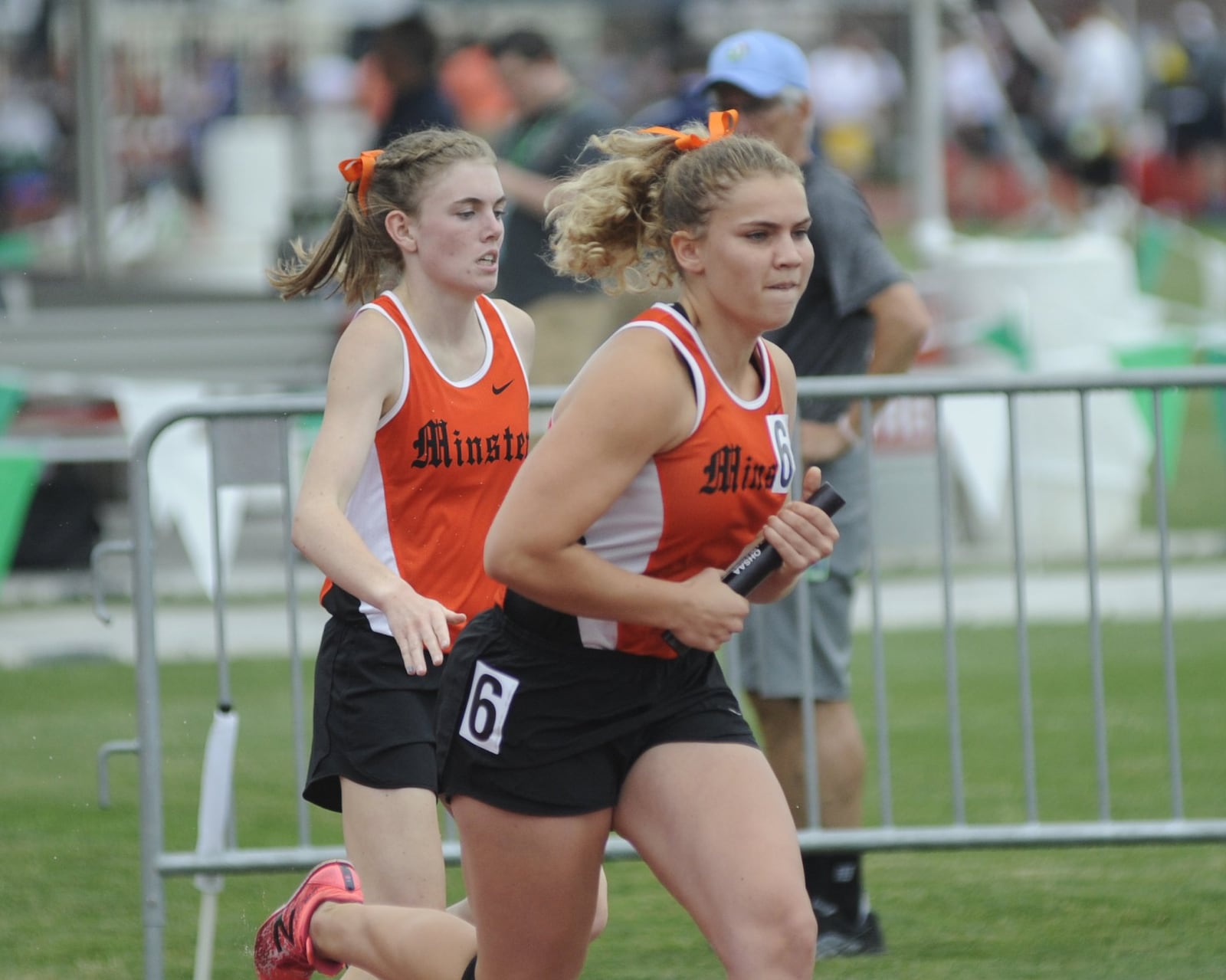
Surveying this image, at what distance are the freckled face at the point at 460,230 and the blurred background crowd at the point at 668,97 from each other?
16.9 meters

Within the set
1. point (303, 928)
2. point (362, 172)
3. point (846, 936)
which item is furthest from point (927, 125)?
point (303, 928)

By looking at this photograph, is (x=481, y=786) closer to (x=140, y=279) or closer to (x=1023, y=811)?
(x=1023, y=811)

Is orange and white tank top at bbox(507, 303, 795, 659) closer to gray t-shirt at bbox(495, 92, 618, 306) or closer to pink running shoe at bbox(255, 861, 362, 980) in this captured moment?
pink running shoe at bbox(255, 861, 362, 980)

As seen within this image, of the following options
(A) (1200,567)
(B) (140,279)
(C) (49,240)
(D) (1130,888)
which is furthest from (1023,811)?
(C) (49,240)

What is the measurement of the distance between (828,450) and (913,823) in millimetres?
1709

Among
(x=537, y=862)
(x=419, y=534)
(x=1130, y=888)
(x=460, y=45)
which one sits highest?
(x=460, y=45)

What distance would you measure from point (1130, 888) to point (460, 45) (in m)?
16.9

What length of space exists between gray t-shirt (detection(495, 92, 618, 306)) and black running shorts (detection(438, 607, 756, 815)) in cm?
578

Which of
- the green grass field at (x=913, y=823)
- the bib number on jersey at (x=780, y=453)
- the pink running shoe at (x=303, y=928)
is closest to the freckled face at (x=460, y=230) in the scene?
the bib number on jersey at (x=780, y=453)

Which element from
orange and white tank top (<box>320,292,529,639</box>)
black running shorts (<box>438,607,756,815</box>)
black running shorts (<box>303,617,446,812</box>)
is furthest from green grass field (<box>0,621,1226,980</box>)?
black running shorts (<box>438,607,756,815</box>)

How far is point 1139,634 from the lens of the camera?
31.1 feet

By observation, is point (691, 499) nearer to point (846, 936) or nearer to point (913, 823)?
point (846, 936)

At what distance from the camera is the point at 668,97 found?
76.6 ft

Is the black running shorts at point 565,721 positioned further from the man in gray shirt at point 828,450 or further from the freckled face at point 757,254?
the man in gray shirt at point 828,450
